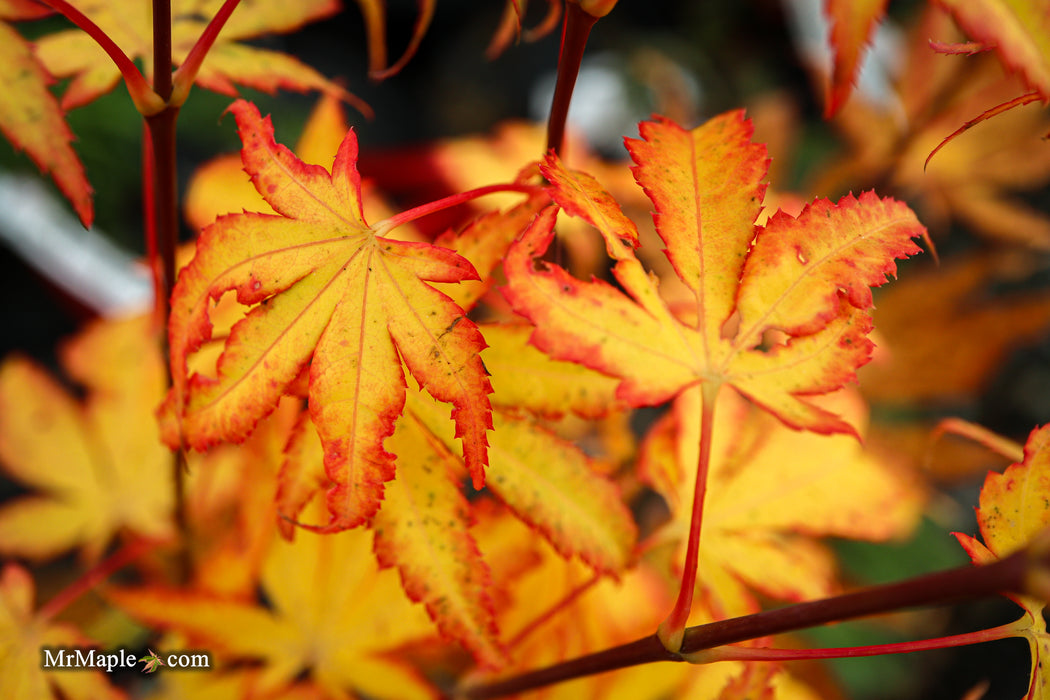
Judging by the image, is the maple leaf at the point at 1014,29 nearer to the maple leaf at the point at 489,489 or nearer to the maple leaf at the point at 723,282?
the maple leaf at the point at 723,282

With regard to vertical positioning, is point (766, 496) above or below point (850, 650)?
above

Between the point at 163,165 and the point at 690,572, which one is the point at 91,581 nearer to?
the point at 163,165

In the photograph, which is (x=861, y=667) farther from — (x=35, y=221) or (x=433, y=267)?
(x=35, y=221)

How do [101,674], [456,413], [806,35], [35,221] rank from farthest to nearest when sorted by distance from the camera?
[806,35] < [35,221] < [101,674] < [456,413]

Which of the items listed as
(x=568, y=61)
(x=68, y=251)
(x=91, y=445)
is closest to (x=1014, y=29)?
(x=568, y=61)

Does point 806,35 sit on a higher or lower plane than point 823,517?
higher

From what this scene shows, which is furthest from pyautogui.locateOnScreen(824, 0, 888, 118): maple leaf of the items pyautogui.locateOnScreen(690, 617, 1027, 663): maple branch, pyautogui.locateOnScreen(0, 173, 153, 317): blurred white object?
pyautogui.locateOnScreen(0, 173, 153, 317): blurred white object

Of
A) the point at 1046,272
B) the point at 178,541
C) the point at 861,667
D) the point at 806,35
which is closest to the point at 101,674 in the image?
the point at 178,541
